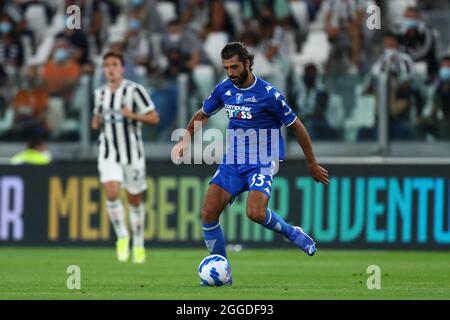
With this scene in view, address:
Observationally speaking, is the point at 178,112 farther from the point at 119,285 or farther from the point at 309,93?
the point at 119,285

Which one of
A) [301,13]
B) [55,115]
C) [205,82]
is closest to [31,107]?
[55,115]

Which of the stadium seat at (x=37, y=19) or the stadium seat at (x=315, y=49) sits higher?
the stadium seat at (x=37, y=19)

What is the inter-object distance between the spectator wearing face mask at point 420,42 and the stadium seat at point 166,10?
4.43 metres

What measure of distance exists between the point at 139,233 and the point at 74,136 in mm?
3730

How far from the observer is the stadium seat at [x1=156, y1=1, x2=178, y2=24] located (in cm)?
2227

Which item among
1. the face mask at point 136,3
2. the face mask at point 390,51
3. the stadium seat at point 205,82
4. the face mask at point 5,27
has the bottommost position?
the stadium seat at point 205,82

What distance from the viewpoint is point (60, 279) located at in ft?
42.2

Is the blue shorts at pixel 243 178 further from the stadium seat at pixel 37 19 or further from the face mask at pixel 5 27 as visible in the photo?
the stadium seat at pixel 37 19

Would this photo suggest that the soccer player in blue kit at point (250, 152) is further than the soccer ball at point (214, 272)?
Yes

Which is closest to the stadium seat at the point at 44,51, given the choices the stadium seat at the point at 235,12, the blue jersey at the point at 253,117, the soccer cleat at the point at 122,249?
the stadium seat at the point at 235,12

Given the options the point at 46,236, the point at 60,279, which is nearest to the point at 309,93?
the point at 46,236

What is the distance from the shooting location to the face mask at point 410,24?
19516 mm

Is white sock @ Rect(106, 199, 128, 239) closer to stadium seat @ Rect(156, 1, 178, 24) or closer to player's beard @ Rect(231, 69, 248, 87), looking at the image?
player's beard @ Rect(231, 69, 248, 87)

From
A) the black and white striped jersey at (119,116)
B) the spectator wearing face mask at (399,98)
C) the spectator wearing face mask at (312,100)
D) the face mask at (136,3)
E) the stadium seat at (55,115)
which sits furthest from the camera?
the face mask at (136,3)
